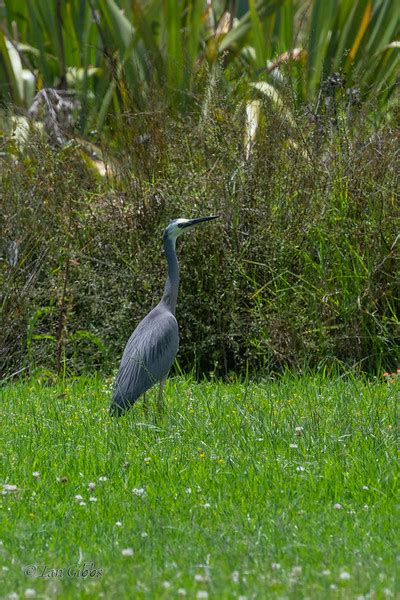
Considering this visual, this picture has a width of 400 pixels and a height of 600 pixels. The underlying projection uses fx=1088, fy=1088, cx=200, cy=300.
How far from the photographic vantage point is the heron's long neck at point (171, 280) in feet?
24.6

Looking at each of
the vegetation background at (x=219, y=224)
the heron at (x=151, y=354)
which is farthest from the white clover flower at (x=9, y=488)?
the vegetation background at (x=219, y=224)

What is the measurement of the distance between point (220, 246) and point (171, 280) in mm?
1332

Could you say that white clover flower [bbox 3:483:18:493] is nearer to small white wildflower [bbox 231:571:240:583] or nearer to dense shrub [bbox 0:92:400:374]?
small white wildflower [bbox 231:571:240:583]

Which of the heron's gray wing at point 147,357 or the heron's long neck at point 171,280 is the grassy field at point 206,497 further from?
the heron's long neck at point 171,280

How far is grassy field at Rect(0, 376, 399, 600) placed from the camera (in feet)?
12.8

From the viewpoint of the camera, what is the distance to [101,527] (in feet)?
14.9

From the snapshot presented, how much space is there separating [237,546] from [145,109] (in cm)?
594

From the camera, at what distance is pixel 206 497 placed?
4.96 m

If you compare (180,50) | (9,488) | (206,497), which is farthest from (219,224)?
(9,488)

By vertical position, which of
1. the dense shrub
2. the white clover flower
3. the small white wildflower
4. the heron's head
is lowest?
the dense shrub

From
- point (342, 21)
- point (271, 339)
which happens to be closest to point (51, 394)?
point (271, 339)

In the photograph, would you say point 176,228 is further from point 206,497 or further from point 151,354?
point 206,497

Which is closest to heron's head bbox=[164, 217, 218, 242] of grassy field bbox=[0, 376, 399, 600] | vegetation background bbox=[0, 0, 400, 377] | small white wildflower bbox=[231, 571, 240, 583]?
vegetation background bbox=[0, 0, 400, 377]

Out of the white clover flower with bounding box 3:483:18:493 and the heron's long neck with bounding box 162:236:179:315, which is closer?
the white clover flower with bounding box 3:483:18:493
